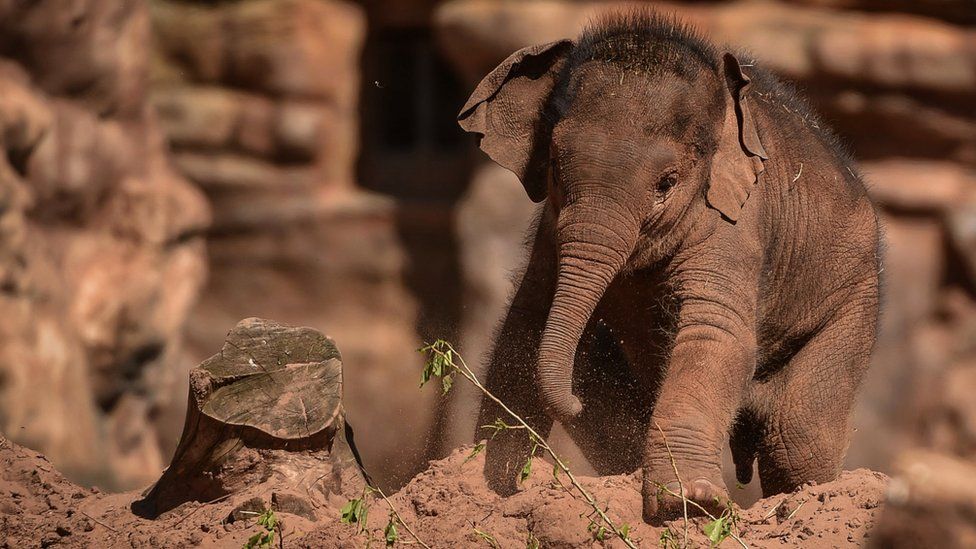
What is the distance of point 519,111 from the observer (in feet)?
18.7

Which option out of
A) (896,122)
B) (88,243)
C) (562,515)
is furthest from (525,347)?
(896,122)

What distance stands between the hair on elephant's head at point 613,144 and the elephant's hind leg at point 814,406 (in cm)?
111

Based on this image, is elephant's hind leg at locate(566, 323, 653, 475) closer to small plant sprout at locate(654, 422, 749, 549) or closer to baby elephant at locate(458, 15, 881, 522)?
baby elephant at locate(458, 15, 881, 522)

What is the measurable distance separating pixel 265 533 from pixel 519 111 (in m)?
2.20

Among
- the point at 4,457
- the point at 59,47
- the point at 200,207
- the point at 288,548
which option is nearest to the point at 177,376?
the point at 200,207

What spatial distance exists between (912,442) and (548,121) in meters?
7.94

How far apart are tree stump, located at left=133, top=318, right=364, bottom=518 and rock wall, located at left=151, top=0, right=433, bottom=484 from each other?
851 cm

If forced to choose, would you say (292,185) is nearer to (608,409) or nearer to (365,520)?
(608,409)

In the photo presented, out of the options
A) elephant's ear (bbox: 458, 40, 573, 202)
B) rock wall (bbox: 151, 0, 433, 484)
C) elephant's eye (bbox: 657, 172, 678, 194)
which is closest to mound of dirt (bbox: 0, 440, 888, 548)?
elephant's eye (bbox: 657, 172, 678, 194)

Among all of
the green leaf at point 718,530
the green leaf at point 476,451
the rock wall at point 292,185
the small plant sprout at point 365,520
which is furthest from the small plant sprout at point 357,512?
the rock wall at point 292,185

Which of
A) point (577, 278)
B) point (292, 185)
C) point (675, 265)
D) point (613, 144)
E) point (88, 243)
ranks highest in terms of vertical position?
point (613, 144)

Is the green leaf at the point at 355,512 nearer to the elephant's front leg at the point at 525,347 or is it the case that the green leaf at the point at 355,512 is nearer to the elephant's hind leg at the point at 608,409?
the elephant's front leg at the point at 525,347

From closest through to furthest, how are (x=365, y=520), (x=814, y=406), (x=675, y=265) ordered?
(x=365, y=520) < (x=675, y=265) < (x=814, y=406)

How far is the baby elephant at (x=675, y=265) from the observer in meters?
5.04
